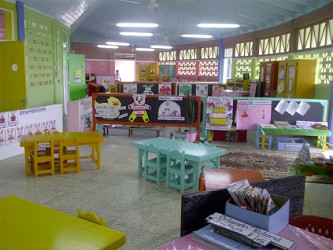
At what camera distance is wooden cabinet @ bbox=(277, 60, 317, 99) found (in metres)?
9.31

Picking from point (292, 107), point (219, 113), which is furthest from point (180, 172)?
point (292, 107)

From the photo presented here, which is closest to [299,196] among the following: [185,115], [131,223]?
[131,223]

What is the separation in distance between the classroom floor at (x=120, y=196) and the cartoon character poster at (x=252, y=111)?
10.1 feet

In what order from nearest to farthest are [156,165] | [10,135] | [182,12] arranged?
[156,165]
[10,135]
[182,12]

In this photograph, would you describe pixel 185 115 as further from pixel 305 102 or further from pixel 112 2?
pixel 112 2

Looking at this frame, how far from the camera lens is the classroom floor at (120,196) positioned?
4246 millimetres

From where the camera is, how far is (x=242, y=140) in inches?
362

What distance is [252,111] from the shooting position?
8.76 metres

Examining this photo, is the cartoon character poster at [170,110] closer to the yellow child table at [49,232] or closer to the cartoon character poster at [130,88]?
the cartoon character poster at [130,88]

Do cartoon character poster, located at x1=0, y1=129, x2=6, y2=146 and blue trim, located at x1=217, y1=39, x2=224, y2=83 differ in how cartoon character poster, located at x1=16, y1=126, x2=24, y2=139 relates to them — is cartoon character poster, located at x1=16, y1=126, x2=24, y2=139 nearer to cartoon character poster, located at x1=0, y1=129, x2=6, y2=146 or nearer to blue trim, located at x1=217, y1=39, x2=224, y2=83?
cartoon character poster, located at x1=0, y1=129, x2=6, y2=146

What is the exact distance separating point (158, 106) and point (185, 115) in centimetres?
67

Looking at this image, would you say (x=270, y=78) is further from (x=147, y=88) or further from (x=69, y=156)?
(x=69, y=156)

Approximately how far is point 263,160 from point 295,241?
5277 millimetres

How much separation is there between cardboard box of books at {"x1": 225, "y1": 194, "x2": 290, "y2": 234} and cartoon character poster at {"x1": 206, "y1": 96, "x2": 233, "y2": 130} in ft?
21.2
